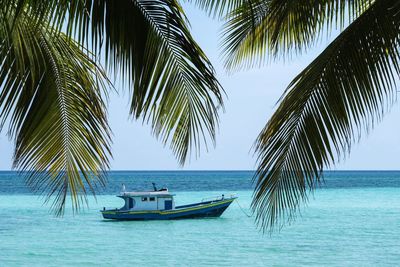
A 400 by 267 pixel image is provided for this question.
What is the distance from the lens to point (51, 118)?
3680 mm

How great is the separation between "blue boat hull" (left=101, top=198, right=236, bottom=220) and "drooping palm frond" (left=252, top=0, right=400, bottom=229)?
2754 cm

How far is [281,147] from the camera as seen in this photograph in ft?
11.1

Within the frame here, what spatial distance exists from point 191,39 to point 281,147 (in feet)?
2.07

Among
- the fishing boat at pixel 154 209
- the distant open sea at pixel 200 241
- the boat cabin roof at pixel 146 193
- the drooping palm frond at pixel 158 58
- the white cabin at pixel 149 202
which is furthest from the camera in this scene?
the fishing boat at pixel 154 209

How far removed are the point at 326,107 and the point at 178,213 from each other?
2806cm

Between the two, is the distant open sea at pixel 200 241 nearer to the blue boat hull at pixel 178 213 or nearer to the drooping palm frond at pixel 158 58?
the blue boat hull at pixel 178 213

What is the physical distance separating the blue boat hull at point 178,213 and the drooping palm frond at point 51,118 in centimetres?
2711

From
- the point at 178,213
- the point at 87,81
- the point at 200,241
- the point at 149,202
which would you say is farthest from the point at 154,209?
the point at 87,81

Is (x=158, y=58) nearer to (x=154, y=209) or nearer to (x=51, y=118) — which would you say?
(x=51, y=118)

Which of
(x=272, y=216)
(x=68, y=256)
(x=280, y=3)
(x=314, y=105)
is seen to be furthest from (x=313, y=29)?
(x=68, y=256)

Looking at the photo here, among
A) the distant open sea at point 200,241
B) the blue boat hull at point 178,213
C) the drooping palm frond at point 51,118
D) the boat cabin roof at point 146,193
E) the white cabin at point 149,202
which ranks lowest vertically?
the distant open sea at point 200,241

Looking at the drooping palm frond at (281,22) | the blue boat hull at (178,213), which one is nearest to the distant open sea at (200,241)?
the blue boat hull at (178,213)

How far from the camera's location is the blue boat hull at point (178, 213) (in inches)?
1215

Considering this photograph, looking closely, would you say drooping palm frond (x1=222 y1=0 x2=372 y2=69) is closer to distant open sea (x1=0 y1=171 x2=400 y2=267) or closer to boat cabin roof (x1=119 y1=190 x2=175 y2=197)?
distant open sea (x1=0 y1=171 x2=400 y2=267)
